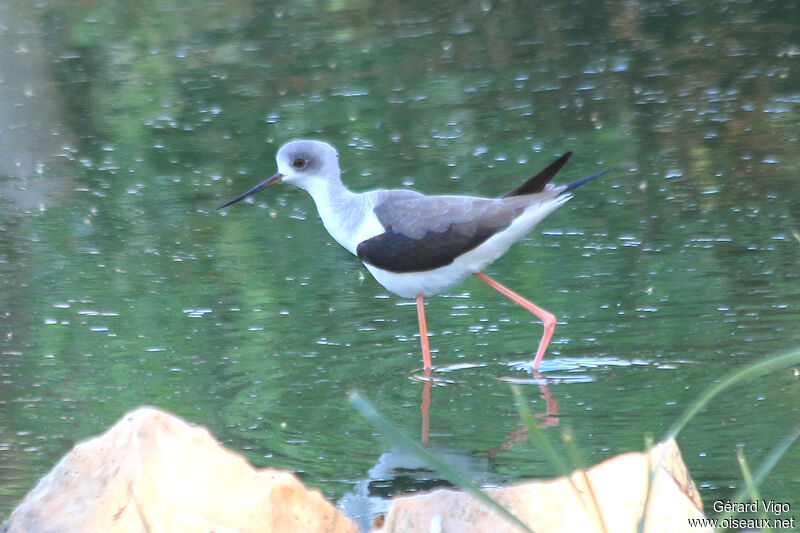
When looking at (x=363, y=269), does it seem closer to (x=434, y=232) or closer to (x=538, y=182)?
(x=434, y=232)

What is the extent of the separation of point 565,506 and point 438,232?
2.48 m

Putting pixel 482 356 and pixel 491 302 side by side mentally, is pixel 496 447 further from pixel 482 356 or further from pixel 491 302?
pixel 491 302

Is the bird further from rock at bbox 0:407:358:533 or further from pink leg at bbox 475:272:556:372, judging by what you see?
rock at bbox 0:407:358:533

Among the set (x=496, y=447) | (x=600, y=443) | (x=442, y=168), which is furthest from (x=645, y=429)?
(x=442, y=168)

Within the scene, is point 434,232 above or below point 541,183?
below

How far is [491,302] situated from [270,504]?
321 centimetres

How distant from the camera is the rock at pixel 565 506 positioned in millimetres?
3250

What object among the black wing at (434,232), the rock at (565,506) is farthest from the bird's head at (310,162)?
the rock at (565,506)

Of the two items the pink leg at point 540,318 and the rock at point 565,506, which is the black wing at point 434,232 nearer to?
the pink leg at point 540,318

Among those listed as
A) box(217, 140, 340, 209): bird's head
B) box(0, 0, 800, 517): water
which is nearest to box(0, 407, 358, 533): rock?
box(0, 0, 800, 517): water

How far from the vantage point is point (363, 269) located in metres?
7.39

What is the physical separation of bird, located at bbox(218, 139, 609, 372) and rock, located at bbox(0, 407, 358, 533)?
2099mm

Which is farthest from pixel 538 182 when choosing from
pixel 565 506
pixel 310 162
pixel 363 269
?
pixel 565 506

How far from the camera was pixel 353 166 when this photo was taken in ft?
30.9
